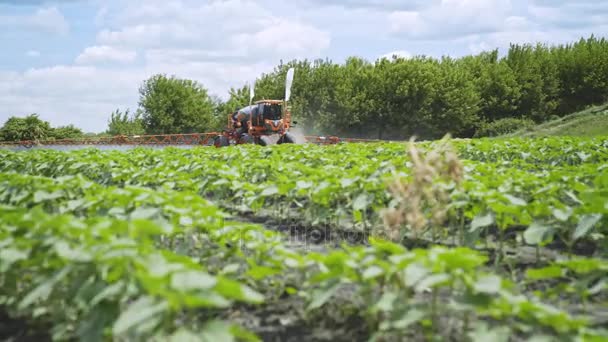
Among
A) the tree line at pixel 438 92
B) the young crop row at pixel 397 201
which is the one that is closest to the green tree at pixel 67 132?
the tree line at pixel 438 92

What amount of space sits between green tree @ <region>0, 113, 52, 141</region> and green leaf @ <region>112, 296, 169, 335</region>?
48.4 meters

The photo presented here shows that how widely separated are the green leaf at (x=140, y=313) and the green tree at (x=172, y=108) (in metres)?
55.8

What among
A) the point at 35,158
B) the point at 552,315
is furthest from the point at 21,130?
the point at 552,315

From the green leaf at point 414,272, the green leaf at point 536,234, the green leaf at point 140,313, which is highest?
the green leaf at point 414,272

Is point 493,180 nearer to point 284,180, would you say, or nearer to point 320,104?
point 284,180

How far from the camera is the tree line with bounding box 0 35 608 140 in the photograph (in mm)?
47219

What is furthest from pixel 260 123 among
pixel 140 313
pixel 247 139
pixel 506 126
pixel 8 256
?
pixel 506 126

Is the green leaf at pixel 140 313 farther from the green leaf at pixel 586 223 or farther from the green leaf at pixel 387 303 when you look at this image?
the green leaf at pixel 586 223

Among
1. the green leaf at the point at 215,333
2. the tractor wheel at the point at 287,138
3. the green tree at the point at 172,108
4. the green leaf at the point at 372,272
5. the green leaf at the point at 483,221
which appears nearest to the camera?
the green leaf at the point at 215,333

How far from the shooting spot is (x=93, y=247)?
273 cm

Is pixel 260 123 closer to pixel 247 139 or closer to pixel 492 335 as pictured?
pixel 247 139

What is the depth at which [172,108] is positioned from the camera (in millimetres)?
58875

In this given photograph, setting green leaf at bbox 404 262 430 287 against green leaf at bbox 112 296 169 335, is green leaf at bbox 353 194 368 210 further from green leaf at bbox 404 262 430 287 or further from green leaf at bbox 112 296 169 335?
green leaf at bbox 112 296 169 335

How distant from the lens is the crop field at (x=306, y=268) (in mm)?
2574
